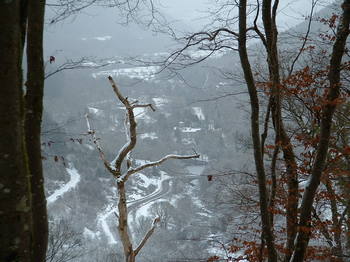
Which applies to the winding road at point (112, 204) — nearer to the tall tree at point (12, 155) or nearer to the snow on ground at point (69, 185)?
the snow on ground at point (69, 185)

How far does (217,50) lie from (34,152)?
2.15 metres

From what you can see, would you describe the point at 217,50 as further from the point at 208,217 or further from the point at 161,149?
the point at 161,149

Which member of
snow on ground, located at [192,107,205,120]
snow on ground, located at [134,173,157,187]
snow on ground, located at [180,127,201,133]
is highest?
snow on ground, located at [192,107,205,120]

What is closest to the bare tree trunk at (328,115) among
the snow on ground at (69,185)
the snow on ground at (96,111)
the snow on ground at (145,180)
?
the snow on ground at (69,185)

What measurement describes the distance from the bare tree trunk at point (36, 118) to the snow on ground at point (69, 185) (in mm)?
28041

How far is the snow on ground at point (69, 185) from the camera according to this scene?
93.9ft

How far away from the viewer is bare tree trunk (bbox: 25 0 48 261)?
5.99 feet

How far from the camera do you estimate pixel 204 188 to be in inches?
1288

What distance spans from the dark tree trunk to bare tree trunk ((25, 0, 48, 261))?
0.77 meters

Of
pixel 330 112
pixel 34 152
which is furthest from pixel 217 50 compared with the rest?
pixel 34 152

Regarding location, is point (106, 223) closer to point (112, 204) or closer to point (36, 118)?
point (112, 204)

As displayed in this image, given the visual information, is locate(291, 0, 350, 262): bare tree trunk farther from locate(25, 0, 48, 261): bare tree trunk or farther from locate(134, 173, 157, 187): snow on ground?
locate(134, 173, 157, 187): snow on ground

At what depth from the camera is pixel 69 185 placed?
32188mm

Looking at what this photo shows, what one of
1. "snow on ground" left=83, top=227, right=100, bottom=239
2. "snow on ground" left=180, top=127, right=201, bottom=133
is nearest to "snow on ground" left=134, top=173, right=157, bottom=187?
"snow on ground" left=83, top=227, right=100, bottom=239
